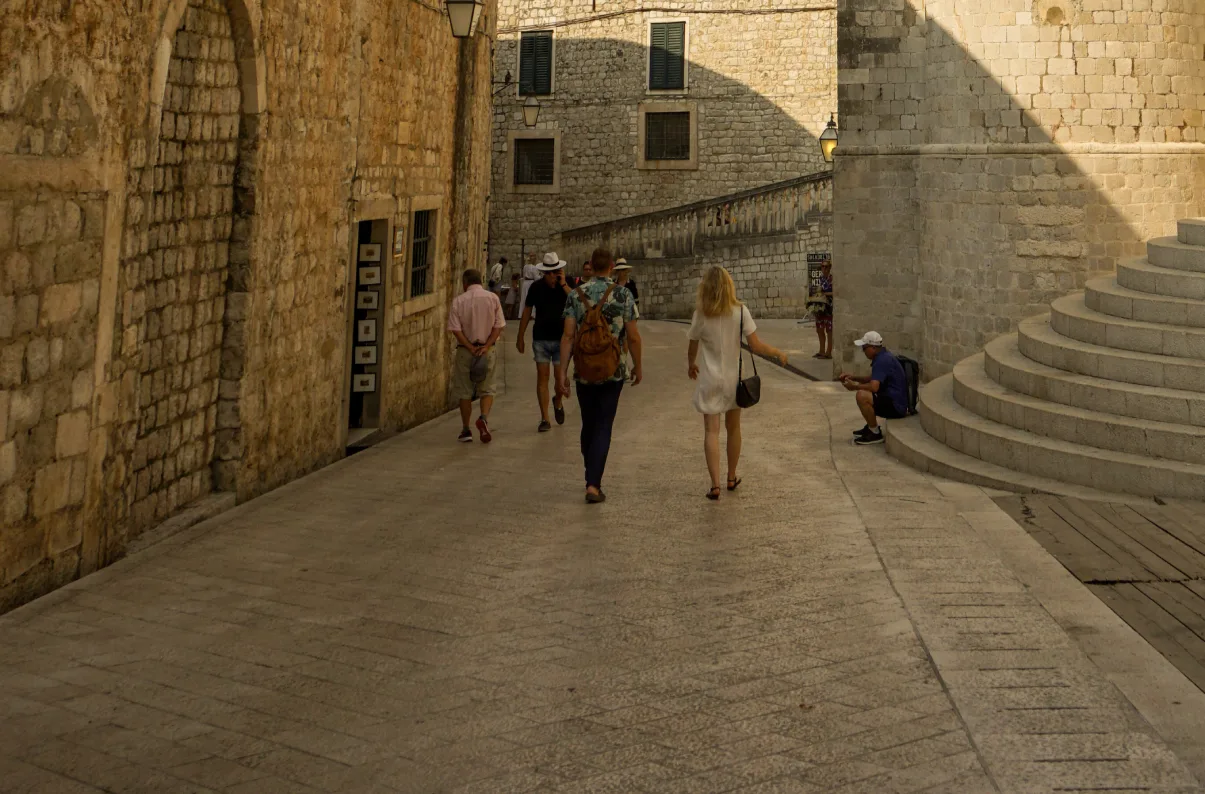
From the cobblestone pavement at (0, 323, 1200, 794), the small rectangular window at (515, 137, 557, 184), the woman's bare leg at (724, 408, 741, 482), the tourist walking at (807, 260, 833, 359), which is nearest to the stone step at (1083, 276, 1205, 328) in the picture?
the cobblestone pavement at (0, 323, 1200, 794)

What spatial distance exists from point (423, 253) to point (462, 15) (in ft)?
8.16

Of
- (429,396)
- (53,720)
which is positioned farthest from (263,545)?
(429,396)

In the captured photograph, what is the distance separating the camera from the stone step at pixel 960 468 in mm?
9148

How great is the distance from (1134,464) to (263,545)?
5286 mm

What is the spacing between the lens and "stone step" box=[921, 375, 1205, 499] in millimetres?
8812

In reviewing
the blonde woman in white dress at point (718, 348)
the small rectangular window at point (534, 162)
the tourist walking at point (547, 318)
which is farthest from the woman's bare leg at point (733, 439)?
the small rectangular window at point (534, 162)

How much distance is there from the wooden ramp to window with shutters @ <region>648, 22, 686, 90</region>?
26.4 metres

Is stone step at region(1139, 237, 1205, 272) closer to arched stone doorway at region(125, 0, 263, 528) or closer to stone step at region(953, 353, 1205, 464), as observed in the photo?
stone step at region(953, 353, 1205, 464)

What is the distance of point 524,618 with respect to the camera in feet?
20.0

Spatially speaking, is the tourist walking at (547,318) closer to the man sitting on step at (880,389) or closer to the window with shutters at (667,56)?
the man sitting on step at (880,389)

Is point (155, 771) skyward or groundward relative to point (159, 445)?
groundward

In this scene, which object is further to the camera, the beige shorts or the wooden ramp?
the beige shorts

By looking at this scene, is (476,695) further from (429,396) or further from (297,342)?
(429,396)

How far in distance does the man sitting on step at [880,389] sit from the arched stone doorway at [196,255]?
5.14m
